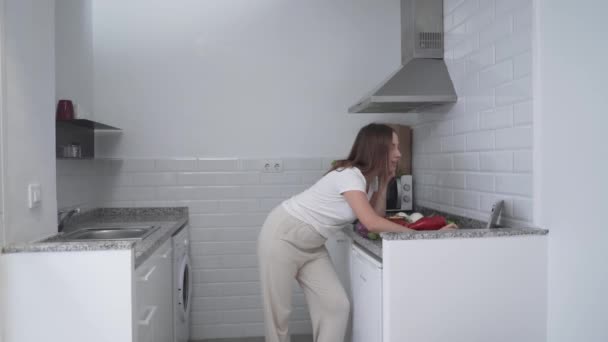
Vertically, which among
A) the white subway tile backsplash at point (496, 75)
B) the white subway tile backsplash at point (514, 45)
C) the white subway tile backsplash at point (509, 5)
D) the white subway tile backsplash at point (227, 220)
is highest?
the white subway tile backsplash at point (509, 5)

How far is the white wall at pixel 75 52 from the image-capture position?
2.52 metres

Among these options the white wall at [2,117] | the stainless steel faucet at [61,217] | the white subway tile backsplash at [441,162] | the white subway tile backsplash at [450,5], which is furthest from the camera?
the white subway tile backsplash at [441,162]

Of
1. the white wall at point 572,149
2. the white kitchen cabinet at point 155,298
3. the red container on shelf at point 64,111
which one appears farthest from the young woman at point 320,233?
the red container on shelf at point 64,111

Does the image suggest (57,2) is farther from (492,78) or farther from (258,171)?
(492,78)

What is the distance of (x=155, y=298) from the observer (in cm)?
204

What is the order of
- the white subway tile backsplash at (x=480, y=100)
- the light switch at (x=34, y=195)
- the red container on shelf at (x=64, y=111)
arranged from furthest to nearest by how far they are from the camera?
1. the red container on shelf at (x=64, y=111)
2. the white subway tile backsplash at (x=480, y=100)
3. the light switch at (x=34, y=195)

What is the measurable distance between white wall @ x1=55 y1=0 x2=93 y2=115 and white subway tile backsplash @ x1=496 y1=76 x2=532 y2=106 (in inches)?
84.9

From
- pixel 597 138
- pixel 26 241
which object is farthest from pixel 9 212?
pixel 597 138

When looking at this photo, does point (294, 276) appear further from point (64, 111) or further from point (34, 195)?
point (64, 111)

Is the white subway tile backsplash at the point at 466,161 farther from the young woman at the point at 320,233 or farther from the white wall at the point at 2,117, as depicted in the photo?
the white wall at the point at 2,117

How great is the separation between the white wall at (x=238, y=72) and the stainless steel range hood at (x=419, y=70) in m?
0.49

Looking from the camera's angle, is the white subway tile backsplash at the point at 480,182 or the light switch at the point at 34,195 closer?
the light switch at the point at 34,195

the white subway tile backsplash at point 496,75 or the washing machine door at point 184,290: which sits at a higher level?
the white subway tile backsplash at point 496,75

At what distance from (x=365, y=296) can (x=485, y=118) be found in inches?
40.1
